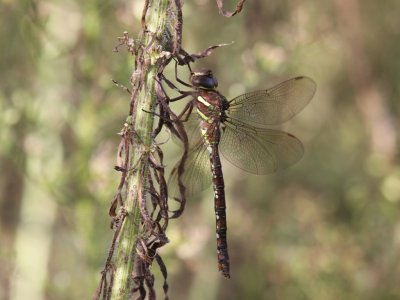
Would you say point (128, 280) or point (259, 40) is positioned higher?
point (259, 40)

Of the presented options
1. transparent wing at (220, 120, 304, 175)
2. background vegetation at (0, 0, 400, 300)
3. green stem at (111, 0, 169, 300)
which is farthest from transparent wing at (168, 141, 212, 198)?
green stem at (111, 0, 169, 300)

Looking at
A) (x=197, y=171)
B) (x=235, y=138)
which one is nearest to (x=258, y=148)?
(x=235, y=138)

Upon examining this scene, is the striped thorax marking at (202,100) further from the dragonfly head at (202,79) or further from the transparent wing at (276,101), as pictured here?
the transparent wing at (276,101)

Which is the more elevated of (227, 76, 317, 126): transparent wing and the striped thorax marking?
(227, 76, 317, 126): transparent wing

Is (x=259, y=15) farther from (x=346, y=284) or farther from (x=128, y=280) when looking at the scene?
(x=128, y=280)

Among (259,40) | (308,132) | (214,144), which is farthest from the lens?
(308,132)

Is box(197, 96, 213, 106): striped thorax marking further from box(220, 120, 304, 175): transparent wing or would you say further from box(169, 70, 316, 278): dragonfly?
box(220, 120, 304, 175): transparent wing

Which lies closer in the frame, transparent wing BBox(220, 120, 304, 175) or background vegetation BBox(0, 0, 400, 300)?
transparent wing BBox(220, 120, 304, 175)

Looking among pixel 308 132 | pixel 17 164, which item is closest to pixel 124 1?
pixel 17 164
